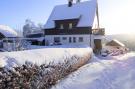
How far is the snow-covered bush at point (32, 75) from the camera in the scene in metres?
8.54

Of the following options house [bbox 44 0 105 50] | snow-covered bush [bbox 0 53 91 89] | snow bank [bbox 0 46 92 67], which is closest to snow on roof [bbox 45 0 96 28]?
house [bbox 44 0 105 50]

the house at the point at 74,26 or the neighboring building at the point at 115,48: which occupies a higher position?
the house at the point at 74,26

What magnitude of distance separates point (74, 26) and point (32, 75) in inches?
1408

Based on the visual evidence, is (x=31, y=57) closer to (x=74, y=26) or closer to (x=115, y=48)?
(x=74, y=26)

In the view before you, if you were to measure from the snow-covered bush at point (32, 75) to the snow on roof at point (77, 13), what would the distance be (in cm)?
3154

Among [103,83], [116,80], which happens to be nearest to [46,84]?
[103,83]

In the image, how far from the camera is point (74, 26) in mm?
45188

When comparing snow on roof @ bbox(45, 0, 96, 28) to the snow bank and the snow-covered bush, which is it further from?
the snow-covered bush

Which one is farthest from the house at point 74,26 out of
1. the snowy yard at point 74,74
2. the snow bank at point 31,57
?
the snow bank at point 31,57

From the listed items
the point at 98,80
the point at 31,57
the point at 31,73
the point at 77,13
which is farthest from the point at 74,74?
the point at 77,13

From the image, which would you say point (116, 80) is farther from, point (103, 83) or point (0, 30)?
point (0, 30)

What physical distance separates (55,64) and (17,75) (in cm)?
309

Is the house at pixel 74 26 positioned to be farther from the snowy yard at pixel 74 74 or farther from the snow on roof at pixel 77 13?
the snowy yard at pixel 74 74

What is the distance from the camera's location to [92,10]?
45.4 meters
